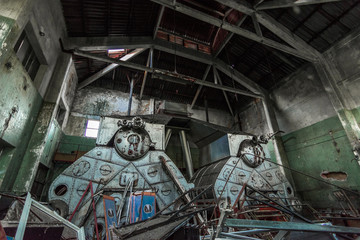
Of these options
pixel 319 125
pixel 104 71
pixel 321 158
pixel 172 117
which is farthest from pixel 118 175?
pixel 319 125

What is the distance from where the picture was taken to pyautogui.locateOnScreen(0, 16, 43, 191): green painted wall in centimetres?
405

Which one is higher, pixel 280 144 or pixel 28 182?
pixel 280 144

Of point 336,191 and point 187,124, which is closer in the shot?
point 336,191

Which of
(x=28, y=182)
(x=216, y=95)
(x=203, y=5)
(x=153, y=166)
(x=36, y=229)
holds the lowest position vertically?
(x=36, y=229)

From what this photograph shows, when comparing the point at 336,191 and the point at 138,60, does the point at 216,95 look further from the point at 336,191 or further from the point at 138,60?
the point at 336,191

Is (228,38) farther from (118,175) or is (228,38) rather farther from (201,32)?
(118,175)

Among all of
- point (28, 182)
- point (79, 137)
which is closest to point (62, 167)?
point (79, 137)

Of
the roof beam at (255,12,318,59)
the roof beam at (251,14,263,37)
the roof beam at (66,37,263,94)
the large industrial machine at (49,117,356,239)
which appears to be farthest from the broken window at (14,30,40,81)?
the roof beam at (255,12,318,59)

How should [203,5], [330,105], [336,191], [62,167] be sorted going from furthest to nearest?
[203,5] → [330,105] → [62,167] → [336,191]

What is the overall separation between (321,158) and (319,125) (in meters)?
1.61

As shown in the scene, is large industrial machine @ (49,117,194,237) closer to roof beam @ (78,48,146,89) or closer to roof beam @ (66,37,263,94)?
roof beam @ (66,37,263,94)

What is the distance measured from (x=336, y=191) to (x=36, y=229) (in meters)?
10.0

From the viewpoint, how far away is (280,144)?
10.0m

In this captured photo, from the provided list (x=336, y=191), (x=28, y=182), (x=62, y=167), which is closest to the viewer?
(x=28, y=182)
